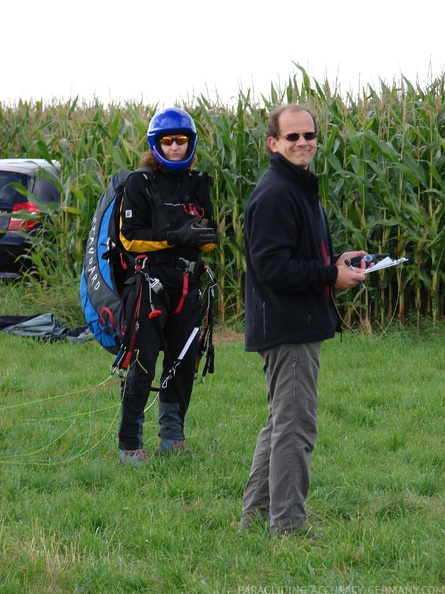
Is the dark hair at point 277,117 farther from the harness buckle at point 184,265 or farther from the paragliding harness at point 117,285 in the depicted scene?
the harness buckle at point 184,265

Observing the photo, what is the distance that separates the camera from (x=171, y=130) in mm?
6137

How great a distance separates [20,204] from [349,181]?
4566 millimetres

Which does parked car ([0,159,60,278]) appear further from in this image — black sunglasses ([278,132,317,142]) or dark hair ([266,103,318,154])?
black sunglasses ([278,132,317,142])

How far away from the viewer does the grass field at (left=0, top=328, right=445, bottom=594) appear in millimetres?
4340

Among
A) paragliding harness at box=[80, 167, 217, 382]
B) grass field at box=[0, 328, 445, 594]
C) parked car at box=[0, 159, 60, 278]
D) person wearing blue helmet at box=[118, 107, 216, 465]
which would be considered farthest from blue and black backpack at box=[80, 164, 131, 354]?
parked car at box=[0, 159, 60, 278]

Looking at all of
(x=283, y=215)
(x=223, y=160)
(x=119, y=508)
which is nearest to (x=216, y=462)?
(x=119, y=508)

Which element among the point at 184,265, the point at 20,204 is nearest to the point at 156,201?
the point at 184,265

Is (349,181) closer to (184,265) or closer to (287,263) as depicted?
(184,265)

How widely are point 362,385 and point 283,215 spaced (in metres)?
4.13

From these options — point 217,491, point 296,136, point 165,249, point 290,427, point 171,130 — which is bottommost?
point 217,491

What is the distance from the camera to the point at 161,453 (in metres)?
6.42

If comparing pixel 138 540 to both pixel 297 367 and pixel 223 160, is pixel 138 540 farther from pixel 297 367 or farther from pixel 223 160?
pixel 223 160

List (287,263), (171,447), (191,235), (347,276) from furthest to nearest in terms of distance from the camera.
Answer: (171,447), (191,235), (347,276), (287,263)

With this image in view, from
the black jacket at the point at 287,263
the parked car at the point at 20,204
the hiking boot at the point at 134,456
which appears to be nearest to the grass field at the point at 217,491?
the hiking boot at the point at 134,456
